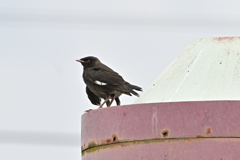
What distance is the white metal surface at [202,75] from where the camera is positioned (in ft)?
15.6

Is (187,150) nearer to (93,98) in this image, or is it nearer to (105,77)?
(105,77)

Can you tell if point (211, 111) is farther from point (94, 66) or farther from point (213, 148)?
point (94, 66)

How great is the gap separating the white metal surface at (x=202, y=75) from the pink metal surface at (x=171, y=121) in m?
0.47

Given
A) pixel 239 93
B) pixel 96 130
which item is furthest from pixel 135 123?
pixel 239 93

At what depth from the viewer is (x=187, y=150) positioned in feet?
13.8

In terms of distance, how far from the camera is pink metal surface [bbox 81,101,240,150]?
418 centimetres

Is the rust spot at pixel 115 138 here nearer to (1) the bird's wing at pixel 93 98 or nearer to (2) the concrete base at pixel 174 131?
(2) the concrete base at pixel 174 131

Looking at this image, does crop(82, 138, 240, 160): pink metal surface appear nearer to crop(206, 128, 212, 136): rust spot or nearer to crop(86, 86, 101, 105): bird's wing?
crop(206, 128, 212, 136): rust spot

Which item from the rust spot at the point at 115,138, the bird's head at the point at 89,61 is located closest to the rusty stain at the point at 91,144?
the rust spot at the point at 115,138

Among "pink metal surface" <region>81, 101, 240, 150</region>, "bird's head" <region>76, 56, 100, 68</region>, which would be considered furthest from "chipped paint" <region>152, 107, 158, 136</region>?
"bird's head" <region>76, 56, 100, 68</region>

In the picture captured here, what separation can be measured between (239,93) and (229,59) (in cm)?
46

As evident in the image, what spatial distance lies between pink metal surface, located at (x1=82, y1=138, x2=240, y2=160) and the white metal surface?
584mm

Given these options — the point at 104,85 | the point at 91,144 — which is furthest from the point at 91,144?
the point at 104,85

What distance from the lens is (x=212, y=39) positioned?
17.7 feet
